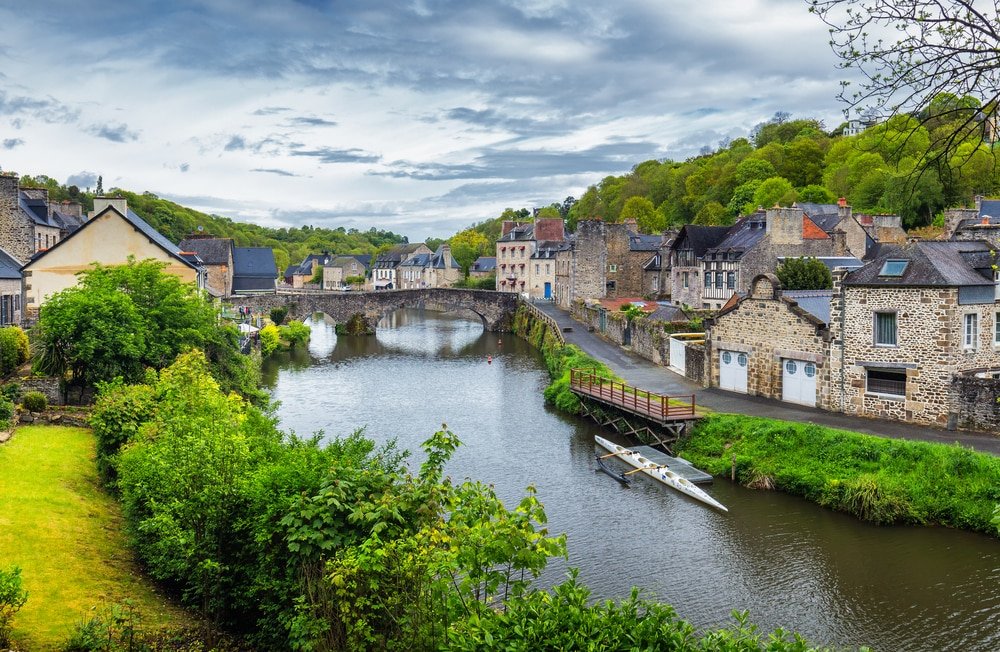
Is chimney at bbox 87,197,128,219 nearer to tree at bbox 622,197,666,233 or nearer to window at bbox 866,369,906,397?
window at bbox 866,369,906,397

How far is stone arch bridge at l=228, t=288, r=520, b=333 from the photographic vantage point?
6631cm

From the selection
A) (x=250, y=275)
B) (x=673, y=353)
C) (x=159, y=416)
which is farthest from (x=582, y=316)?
(x=159, y=416)

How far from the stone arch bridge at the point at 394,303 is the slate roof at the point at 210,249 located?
5.00 metres

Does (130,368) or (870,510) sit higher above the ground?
(130,368)

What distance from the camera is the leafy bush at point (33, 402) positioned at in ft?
67.8

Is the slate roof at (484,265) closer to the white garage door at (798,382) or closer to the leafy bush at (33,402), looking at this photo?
the white garage door at (798,382)

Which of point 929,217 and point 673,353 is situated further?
point 929,217

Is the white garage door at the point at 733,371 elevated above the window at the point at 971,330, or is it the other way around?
the window at the point at 971,330

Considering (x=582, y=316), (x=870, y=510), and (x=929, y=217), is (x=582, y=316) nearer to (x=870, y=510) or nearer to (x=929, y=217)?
(x=929, y=217)

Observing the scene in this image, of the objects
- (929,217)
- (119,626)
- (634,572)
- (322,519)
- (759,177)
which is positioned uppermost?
(759,177)

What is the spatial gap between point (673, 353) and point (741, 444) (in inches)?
479

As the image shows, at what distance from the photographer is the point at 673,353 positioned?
3581 centimetres

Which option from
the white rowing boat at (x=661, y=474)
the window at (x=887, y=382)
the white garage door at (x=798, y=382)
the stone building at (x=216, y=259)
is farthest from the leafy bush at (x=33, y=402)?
the stone building at (x=216, y=259)

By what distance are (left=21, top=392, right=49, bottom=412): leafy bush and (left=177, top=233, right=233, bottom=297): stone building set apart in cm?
4100
